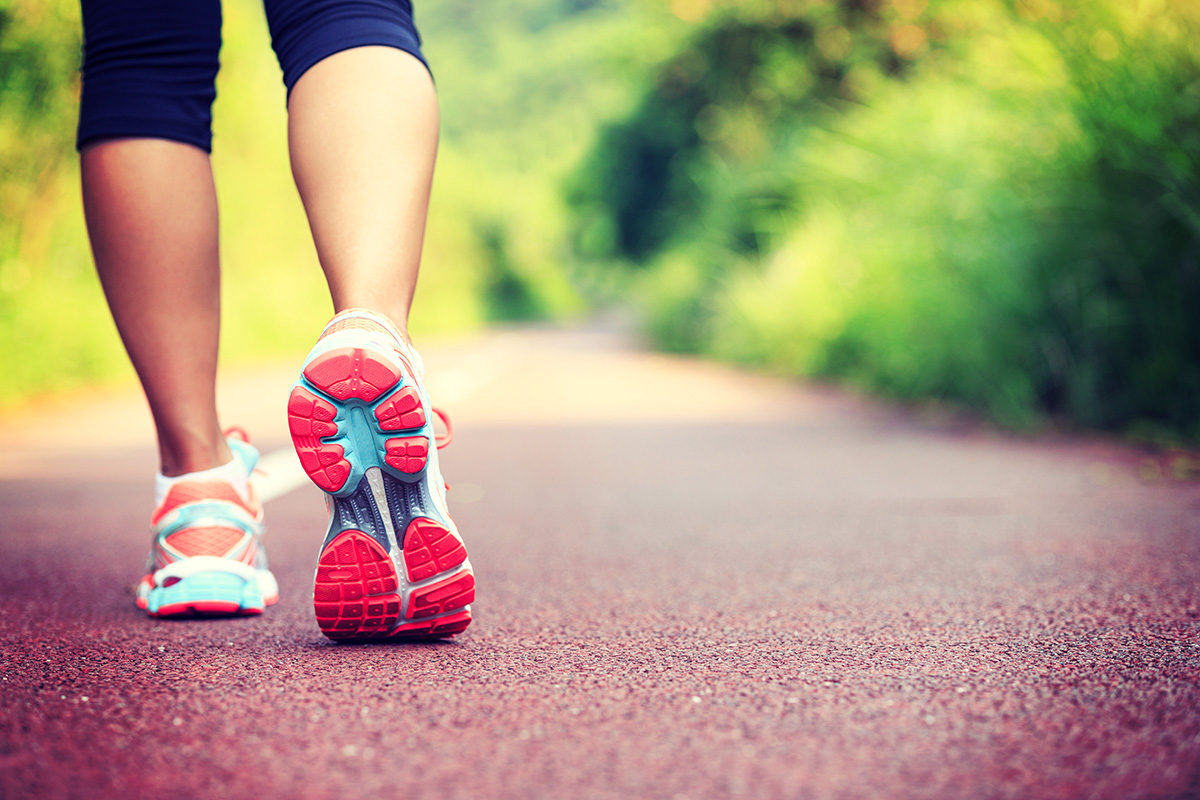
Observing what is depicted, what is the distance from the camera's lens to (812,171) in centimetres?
842

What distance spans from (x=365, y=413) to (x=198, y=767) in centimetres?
49

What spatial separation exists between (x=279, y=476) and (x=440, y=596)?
2417 millimetres

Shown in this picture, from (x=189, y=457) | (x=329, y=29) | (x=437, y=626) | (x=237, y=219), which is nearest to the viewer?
(x=437, y=626)

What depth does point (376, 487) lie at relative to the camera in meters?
1.40

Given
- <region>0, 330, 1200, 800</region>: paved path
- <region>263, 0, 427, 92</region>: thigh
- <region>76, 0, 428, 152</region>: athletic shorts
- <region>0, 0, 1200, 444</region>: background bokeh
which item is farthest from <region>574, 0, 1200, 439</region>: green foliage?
<region>76, 0, 428, 152</region>: athletic shorts

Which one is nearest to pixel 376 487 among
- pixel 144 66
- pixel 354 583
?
pixel 354 583

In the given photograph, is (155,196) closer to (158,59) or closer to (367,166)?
(158,59)

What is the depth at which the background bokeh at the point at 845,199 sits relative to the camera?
13.1 feet

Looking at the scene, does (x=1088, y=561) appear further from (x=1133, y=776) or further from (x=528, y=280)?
(x=528, y=280)

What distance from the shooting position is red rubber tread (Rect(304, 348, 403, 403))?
4.36ft

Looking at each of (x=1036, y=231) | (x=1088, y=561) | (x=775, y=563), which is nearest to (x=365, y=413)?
(x=775, y=563)

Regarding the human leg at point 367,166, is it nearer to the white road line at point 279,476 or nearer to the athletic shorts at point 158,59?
the athletic shorts at point 158,59

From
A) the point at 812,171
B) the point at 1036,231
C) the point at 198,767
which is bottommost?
the point at 198,767

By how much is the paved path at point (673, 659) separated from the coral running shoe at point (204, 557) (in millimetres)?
40
